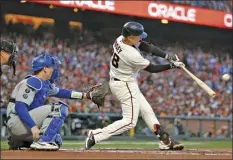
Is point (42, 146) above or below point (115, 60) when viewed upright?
below

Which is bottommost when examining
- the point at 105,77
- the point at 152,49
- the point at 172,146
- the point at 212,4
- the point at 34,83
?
the point at 172,146

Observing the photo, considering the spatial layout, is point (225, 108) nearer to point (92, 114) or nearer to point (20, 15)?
point (92, 114)

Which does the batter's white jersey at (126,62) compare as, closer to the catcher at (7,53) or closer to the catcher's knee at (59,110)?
the catcher's knee at (59,110)

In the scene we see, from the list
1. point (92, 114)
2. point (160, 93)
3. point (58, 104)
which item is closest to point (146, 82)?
point (160, 93)

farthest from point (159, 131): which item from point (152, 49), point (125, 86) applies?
point (152, 49)

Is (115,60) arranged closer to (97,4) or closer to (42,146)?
(42,146)
